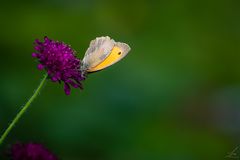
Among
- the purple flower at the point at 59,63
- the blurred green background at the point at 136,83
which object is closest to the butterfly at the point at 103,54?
the purple flower at the point at 59,63

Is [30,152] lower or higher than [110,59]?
lower

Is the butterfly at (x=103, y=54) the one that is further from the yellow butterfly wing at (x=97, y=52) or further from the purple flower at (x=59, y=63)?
the purple flower at (x=59, y=63)

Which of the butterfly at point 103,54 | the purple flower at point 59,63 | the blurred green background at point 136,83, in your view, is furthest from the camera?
the blurred green background at point 136,83

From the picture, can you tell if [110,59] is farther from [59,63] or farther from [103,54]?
[59,63]

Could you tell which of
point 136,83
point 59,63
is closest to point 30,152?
point 59,63

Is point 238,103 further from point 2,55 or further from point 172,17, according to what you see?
point 2,55

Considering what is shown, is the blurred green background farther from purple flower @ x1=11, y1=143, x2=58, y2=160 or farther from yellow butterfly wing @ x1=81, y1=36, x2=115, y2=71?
purple flower @ x1=11, y1=143, x2=58, y2=160

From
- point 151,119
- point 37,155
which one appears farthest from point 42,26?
point 37,155
